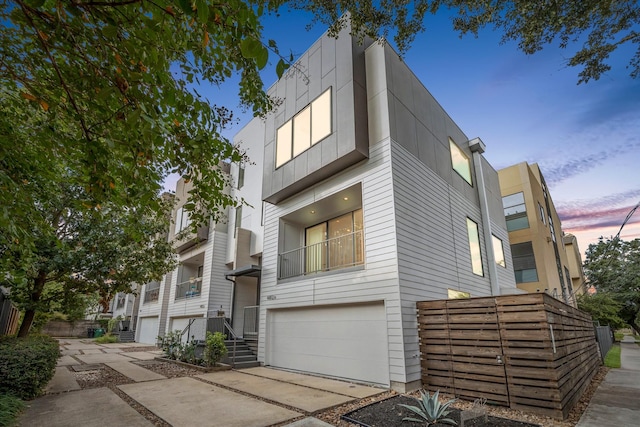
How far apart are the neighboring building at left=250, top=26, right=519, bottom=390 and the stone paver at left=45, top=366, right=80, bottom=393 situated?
4893 millimetres

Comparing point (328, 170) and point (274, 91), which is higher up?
point (274, 91)

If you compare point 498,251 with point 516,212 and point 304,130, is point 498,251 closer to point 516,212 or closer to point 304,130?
point 516,212

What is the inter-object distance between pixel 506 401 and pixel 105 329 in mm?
35027

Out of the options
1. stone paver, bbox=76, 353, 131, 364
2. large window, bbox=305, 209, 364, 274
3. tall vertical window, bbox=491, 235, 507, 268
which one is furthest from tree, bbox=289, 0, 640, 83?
stone paver, bbox=76, 353, 131, 364

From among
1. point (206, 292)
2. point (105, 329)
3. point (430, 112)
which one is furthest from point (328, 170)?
point (105, 329)

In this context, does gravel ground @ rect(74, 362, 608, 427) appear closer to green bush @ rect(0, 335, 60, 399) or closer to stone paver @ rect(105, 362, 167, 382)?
stone paver @ rect(105, 362, 167, 382)

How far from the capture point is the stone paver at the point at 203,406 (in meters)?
4.77

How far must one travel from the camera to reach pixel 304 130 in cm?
998

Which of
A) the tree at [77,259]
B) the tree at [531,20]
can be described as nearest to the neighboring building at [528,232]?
the tree at [531,20]

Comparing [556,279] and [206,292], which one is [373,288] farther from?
[556,279]

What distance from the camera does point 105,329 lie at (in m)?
29.7

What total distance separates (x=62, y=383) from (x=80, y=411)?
3.12m

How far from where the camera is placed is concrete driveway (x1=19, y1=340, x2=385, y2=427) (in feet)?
15.8

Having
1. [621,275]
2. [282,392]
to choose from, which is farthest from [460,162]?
[621,275]
